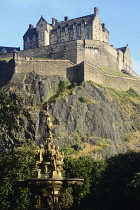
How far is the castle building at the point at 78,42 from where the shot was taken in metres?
97.8

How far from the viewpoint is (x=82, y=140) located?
246 ft

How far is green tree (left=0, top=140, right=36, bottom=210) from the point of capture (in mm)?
47344

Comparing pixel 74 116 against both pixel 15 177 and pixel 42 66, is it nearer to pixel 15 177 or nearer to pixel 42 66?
pixel 42 66

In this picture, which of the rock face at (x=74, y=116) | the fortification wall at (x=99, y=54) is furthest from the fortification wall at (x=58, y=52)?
the rock face at (x=74, y=116)

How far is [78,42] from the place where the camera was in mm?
97812

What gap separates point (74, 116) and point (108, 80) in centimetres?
1801

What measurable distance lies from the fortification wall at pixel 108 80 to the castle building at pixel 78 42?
659 cm

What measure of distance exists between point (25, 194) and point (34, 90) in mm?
37680

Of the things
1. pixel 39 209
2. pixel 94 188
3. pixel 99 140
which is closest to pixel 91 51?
pixel 99 140

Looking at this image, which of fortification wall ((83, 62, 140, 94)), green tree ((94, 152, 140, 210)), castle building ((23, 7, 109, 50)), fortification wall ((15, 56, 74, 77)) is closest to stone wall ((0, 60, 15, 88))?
fortification wall ((15, 56, 74, 77))

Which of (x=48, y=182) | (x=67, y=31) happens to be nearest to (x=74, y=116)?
(x=67, y=31)

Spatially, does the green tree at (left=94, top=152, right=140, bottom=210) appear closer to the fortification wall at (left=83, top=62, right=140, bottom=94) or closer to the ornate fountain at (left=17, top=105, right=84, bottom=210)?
the fortification wall at (left=83, top=62, right=140, bottom=94)

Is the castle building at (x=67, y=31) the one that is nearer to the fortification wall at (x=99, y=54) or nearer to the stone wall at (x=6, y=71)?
the fortification wall at (x=99, y=54)

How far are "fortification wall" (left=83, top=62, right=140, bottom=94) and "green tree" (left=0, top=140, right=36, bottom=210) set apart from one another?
1451 inches
